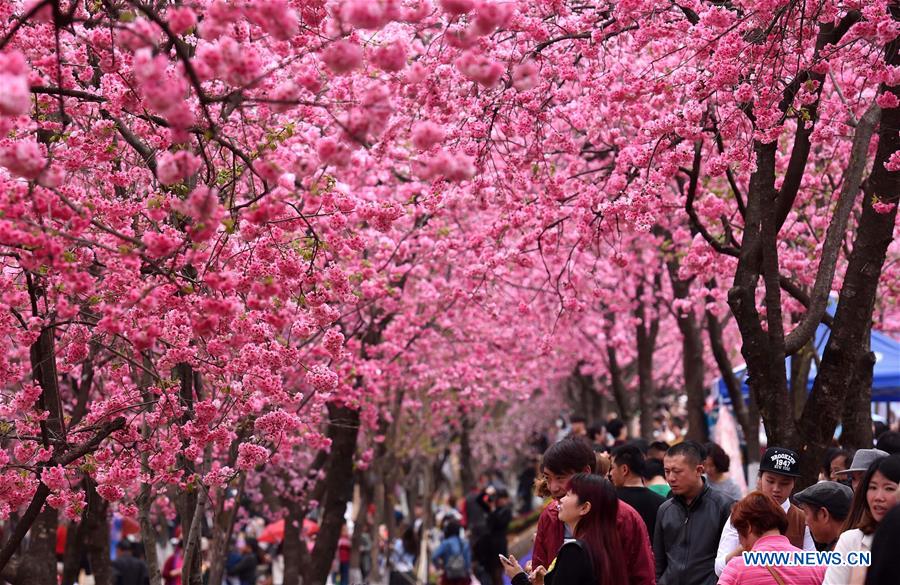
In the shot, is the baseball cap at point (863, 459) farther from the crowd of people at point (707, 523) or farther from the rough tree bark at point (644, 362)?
the rough tree bark at point (644, 362)

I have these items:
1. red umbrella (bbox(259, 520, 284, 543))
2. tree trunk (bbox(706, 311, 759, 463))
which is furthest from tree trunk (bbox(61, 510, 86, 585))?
red umbrella (bbox(259, 520, 284, 543))

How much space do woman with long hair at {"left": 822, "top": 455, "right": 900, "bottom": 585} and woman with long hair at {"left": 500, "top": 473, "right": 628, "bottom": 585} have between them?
1078mm

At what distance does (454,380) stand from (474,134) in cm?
1130

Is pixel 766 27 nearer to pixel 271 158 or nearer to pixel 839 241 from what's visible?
pixel 839 241

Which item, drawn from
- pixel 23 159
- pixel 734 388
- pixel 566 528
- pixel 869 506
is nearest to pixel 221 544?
pixel 566 528

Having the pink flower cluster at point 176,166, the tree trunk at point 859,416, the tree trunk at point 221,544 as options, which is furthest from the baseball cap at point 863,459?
the tree trunk at point 221,544

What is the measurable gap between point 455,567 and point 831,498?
32.4ft

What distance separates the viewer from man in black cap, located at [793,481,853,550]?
6.28 m

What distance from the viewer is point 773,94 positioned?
7.80 m

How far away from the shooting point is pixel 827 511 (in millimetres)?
6312

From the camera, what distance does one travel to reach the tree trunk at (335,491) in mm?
12781

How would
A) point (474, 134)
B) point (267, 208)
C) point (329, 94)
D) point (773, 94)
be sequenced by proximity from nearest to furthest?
point (267, 208) < point (773, 94) < point (474, 134) < point (329, 94)

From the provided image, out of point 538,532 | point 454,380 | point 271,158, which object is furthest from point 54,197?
point 454,380

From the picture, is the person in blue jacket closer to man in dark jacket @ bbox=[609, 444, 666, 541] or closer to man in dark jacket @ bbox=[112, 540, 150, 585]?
man in dark jacket @ bbox=[112, 540, 150, 585]
